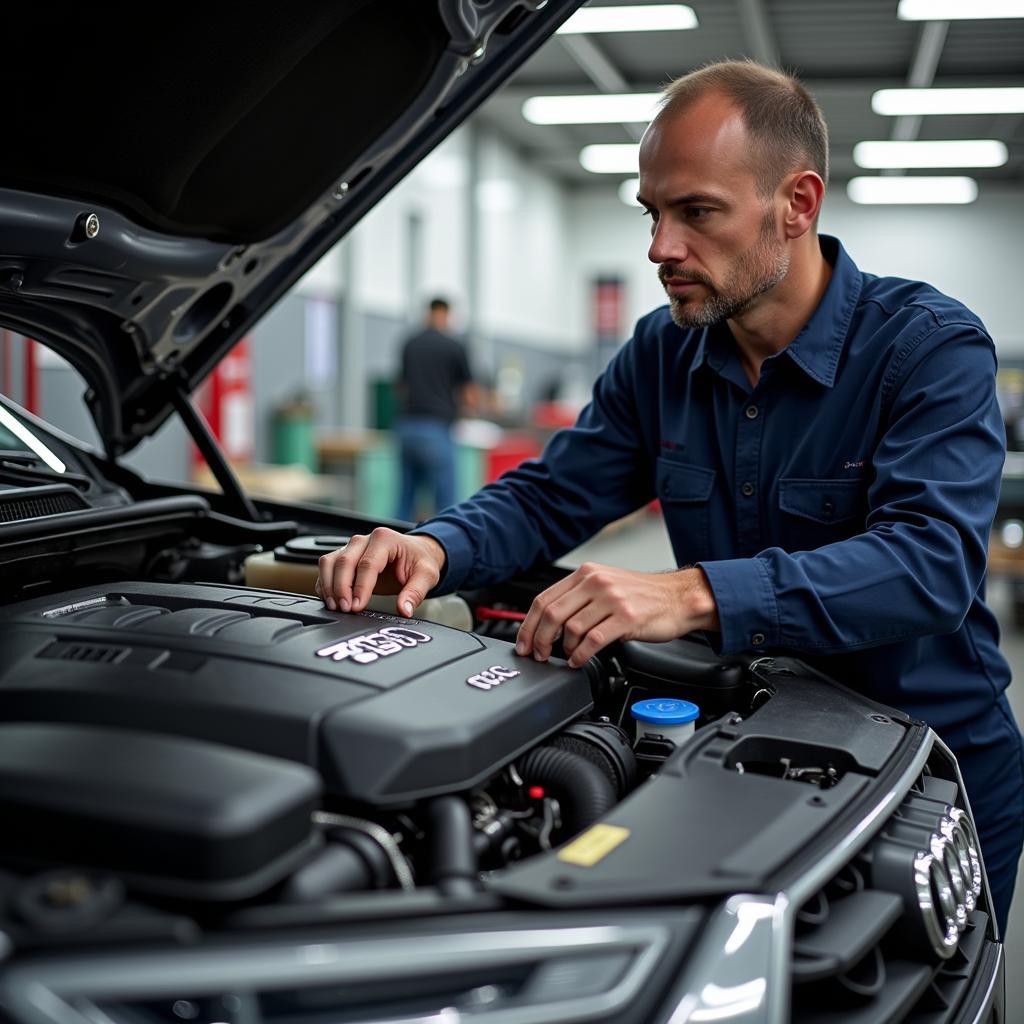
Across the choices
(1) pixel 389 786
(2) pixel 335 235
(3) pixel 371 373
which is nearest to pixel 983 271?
(3) pixel 371 373

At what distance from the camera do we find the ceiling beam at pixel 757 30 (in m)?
7.04

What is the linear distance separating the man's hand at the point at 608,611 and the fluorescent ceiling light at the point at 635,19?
20.7 ft

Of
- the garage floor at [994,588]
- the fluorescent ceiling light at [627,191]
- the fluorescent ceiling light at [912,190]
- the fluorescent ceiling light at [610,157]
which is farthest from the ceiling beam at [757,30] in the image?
the fluorescent ceiling light at [912,190]

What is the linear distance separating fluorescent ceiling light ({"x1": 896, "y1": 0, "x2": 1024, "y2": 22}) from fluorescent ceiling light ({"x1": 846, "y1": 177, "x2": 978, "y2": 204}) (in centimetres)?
605

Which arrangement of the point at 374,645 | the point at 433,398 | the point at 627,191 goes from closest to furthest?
the point at 374,645, the point at 433,398, the point at 627,191

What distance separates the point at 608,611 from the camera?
1164 millimetres

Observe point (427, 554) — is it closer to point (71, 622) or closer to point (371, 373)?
point (71, 622)

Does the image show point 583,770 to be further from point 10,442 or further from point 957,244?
point 957,244

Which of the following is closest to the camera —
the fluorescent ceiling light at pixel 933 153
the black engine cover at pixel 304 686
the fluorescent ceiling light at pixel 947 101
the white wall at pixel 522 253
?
the black engine cover at pixel 304 686

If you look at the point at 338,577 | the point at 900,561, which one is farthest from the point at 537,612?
the point at 900,561

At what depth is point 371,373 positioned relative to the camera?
340 inches

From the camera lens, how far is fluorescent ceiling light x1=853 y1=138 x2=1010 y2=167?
10734mm

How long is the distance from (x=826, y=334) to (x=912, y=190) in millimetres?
12776

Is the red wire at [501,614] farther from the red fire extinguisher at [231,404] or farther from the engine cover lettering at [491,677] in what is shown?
the red fire extinguisher at [231,404]
